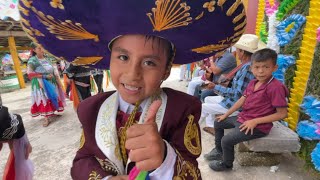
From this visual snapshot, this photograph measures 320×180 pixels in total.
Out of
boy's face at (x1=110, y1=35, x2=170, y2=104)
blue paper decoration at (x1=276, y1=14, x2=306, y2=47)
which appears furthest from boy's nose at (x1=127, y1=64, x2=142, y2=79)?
blue paper decoration at (x1=276, y1=14, x2=306, y2=47)

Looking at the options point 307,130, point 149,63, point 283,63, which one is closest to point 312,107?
point 307,130

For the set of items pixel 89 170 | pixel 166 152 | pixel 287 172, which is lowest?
pixel 287 172

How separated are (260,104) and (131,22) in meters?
1.86

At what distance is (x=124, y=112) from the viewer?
43.1 inches

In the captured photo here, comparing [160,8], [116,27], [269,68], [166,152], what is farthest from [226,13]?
[269,68]

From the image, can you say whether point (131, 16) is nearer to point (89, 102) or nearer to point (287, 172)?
point (89, 102)

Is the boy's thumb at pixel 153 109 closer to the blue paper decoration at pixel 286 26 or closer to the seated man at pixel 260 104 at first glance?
the seated man at pixel 260 104

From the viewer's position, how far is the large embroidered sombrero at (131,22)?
83 centimetres

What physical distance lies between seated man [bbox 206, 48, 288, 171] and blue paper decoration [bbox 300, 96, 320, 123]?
0.35 metres

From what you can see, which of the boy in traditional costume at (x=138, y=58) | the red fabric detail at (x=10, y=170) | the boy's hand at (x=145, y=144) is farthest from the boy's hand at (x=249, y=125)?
the red fabric detail at (x=10, y=170)

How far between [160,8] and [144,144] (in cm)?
44

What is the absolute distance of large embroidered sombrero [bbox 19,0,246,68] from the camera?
83cm

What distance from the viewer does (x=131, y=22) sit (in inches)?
34.5

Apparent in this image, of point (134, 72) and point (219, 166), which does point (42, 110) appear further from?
point (134, 72)
